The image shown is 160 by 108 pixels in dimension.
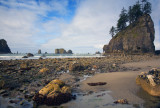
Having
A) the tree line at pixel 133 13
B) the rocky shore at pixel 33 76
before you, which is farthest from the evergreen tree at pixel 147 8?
the rocky shore at pixel 33 76

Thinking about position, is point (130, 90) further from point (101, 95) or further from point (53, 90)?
point (53, 90)

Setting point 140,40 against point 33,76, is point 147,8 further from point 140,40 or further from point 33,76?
point 33,76

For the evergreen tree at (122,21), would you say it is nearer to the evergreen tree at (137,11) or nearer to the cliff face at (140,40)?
the evergreen tree at (137,11)

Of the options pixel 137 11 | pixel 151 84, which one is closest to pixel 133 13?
pixel 137 11

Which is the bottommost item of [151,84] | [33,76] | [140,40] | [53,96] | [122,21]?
[33,76]

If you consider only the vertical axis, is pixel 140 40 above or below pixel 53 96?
above

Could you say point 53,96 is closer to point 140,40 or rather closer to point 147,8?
point 140,40

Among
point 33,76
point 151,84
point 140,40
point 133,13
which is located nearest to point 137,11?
point 133,13

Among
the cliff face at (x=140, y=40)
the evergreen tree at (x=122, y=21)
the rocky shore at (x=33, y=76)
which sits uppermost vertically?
the evergreen tree at (x=122, y=21)

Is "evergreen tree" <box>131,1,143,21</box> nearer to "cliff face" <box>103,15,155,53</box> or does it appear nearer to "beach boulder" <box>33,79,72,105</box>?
"cliff face" <box>103,15,155,53</box>

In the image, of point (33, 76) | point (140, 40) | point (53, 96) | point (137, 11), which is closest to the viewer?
point (53, 96)

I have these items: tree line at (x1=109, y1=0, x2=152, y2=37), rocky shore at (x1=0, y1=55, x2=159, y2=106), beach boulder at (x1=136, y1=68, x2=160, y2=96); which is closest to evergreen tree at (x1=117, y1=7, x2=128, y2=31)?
tree line at (x1=109, y1=0, x2=152, y2=37)

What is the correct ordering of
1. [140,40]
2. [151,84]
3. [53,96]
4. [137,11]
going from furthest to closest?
[137,11] → [140,40] → [151,84] → [53,96]

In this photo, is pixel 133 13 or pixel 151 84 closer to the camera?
pixel 151 84
